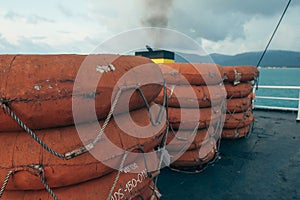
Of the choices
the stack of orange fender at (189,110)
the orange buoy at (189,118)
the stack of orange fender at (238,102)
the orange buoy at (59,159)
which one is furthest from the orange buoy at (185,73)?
the orange buoy at (59,159)

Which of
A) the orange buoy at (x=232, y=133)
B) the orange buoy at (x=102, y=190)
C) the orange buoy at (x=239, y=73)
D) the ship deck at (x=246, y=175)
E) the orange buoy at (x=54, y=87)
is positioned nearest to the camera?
the orange buoy at (x=54, y=87)

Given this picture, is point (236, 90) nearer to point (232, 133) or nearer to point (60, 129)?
point (232, 133)

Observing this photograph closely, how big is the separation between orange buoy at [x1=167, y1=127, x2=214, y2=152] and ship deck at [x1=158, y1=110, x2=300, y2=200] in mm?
360

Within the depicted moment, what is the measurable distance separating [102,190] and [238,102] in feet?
11.7

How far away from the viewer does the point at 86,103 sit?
125cm

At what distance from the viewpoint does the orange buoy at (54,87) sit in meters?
1.12

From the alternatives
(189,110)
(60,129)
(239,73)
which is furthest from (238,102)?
(60,129)

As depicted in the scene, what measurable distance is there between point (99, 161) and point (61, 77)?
0.54m

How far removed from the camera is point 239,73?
402cm

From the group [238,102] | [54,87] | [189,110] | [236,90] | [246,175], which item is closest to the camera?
[54,87]

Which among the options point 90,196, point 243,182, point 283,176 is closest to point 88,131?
point 90,196

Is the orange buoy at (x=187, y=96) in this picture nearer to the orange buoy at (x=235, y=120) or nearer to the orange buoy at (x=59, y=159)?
the orange buoy at (x=235, y=120)

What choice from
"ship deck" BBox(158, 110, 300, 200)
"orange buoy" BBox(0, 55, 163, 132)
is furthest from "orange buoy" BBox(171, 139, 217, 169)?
"orange buoy" BBox(0, 55, 163, 132)

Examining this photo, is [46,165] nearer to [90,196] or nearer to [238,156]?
[90,196]
